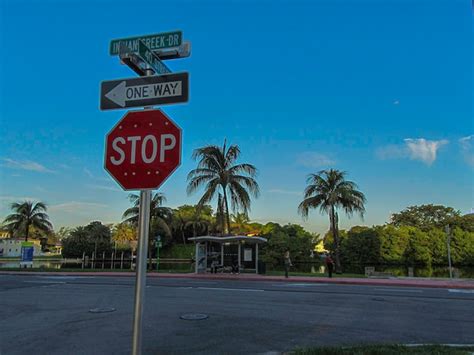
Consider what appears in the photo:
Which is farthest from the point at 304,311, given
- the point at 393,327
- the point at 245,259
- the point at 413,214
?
the point at 413,214

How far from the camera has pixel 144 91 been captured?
3787mm

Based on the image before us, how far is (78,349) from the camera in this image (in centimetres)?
638

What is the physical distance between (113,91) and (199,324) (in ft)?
19.6

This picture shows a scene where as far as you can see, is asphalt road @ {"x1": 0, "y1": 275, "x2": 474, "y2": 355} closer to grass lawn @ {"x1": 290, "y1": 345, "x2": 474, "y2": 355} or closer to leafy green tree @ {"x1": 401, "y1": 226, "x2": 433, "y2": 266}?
grass lawn @ {"x1": 290, "y1": 345, "x2": 474, "y2": 355}

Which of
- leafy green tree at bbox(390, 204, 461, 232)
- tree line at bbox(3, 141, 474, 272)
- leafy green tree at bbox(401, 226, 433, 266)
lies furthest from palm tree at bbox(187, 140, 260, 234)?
leafy green tree at bbox(390, 204, 461, 232)

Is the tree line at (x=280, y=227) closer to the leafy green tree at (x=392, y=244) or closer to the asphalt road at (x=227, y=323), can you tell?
the leafy green tree at (x=392, y=244)

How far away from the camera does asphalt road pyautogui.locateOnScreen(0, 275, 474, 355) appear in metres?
6.69

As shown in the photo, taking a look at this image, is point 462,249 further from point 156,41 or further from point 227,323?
point 156,41

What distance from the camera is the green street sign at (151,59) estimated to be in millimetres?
3787

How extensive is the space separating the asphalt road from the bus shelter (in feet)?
45.8

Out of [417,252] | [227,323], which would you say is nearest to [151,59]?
[227,323]

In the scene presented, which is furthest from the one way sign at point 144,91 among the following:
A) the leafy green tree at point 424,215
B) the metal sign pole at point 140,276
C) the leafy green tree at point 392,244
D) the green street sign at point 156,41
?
the leafy green tree at point 424,215

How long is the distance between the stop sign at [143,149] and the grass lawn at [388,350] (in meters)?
3.59

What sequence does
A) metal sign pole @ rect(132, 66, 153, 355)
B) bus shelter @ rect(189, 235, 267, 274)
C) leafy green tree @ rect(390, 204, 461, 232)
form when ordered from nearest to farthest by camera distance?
1. metal sign pole @ rect(132, 66, 153, 355)
2. bus shelter @ rect(189, 235, 267, 274)
3. leafy green tree @ rect(390, 204, 461, 232)
